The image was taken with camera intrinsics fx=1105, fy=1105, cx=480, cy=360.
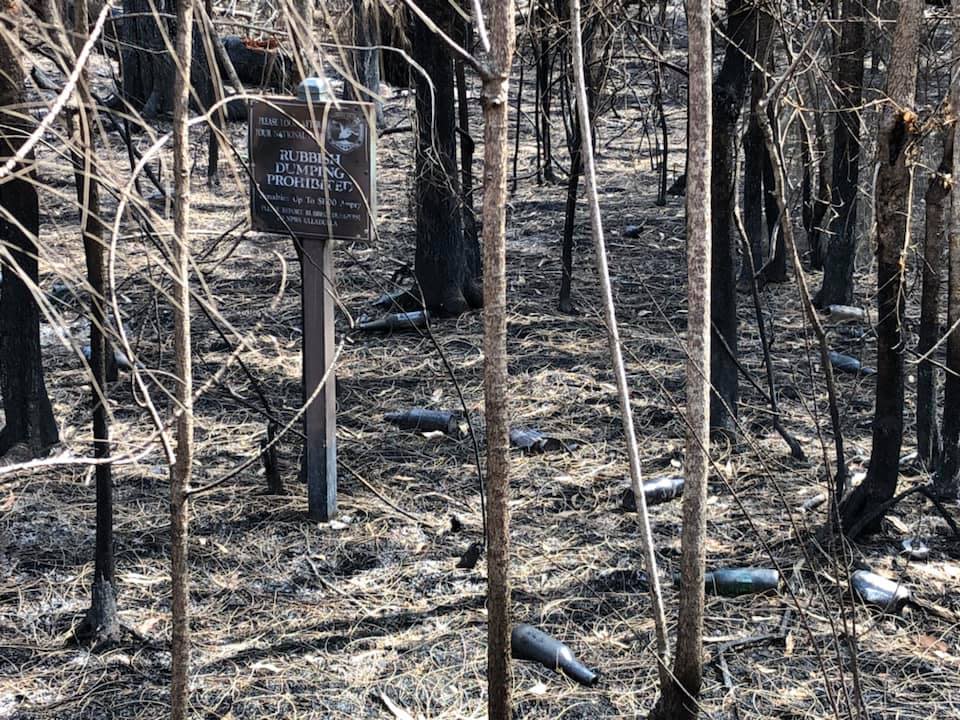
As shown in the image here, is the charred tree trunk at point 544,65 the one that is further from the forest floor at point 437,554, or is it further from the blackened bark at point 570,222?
the forest floor at point 437,554

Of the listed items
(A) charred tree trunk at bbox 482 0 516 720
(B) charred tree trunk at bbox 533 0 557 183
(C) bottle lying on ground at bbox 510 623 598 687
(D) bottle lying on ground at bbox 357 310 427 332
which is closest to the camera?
(A) charred tree trunk at bbox 482 0 516 720

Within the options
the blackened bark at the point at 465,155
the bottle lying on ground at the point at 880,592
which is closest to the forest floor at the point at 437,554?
the bottle lying on ground at the point at 880,592

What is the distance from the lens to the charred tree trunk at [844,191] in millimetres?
9508

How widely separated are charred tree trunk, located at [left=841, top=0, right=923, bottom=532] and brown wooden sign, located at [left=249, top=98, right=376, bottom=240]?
2647 millimetres

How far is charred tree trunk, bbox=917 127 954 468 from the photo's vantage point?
609 centimetres

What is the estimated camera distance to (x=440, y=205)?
9805 millimetres

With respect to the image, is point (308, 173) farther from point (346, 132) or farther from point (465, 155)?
point (465, 155)

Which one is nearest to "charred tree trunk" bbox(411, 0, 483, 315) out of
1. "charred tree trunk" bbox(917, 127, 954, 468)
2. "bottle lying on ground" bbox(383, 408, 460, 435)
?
"bottle lying on ground" bbox(383, 408, 460, 435)

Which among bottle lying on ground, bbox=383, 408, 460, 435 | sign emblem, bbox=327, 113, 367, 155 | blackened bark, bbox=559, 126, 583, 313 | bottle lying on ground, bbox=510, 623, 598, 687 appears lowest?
bottle lying on ground, bbox=510, 623, 598, 687

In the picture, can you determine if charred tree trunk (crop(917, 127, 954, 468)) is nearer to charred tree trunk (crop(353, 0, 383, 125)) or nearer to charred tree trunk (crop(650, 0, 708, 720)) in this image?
charred tree trunk (crop(650, 0, 708, 720))

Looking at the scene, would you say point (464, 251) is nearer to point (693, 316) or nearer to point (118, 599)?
point (118, 599)

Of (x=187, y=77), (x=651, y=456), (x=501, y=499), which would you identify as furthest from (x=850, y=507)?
(x=187, y=77)

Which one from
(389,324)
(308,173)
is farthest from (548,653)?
(389,324)

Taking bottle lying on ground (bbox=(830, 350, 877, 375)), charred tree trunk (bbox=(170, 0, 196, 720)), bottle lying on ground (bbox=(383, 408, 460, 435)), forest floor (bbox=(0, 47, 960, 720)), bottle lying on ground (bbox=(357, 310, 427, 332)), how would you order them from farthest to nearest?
bottle lying on ground (bbox=(357, 310, 427, 332)) < bottle lying on ground (bbox=(830, 350, 877, 375)) < bottle lying on ground (bbox=(383, 408, 460, 435)) < forest floor (bbox=(0, 47, 960, 720)) < charred tree trunk (bbox=(170, 0, 196, 720))
